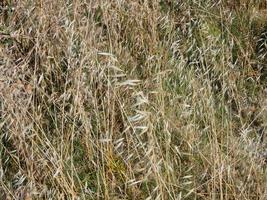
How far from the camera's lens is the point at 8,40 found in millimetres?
2867

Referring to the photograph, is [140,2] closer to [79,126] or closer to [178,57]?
[178,57]

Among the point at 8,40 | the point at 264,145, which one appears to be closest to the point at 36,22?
the point at 8,40

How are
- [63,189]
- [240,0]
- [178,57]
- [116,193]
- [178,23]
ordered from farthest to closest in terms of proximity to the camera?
[240,0] < [178,23] < [178,57] < [116,193] < [63,189]

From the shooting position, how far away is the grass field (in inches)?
80.7

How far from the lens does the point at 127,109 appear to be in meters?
2.49

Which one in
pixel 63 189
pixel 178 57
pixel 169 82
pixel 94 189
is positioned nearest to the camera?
pixel 63 189

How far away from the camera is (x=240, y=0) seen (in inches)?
140

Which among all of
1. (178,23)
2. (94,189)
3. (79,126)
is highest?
(178,23)

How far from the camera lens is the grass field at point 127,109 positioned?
2.05m

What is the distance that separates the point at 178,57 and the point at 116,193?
3.60 ft

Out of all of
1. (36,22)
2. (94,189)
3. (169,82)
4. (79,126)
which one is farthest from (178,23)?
(94,189)

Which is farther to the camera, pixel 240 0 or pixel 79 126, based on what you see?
pixel 240 0

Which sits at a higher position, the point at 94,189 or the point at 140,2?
the point at 140,2

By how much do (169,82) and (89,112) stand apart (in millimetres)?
487
